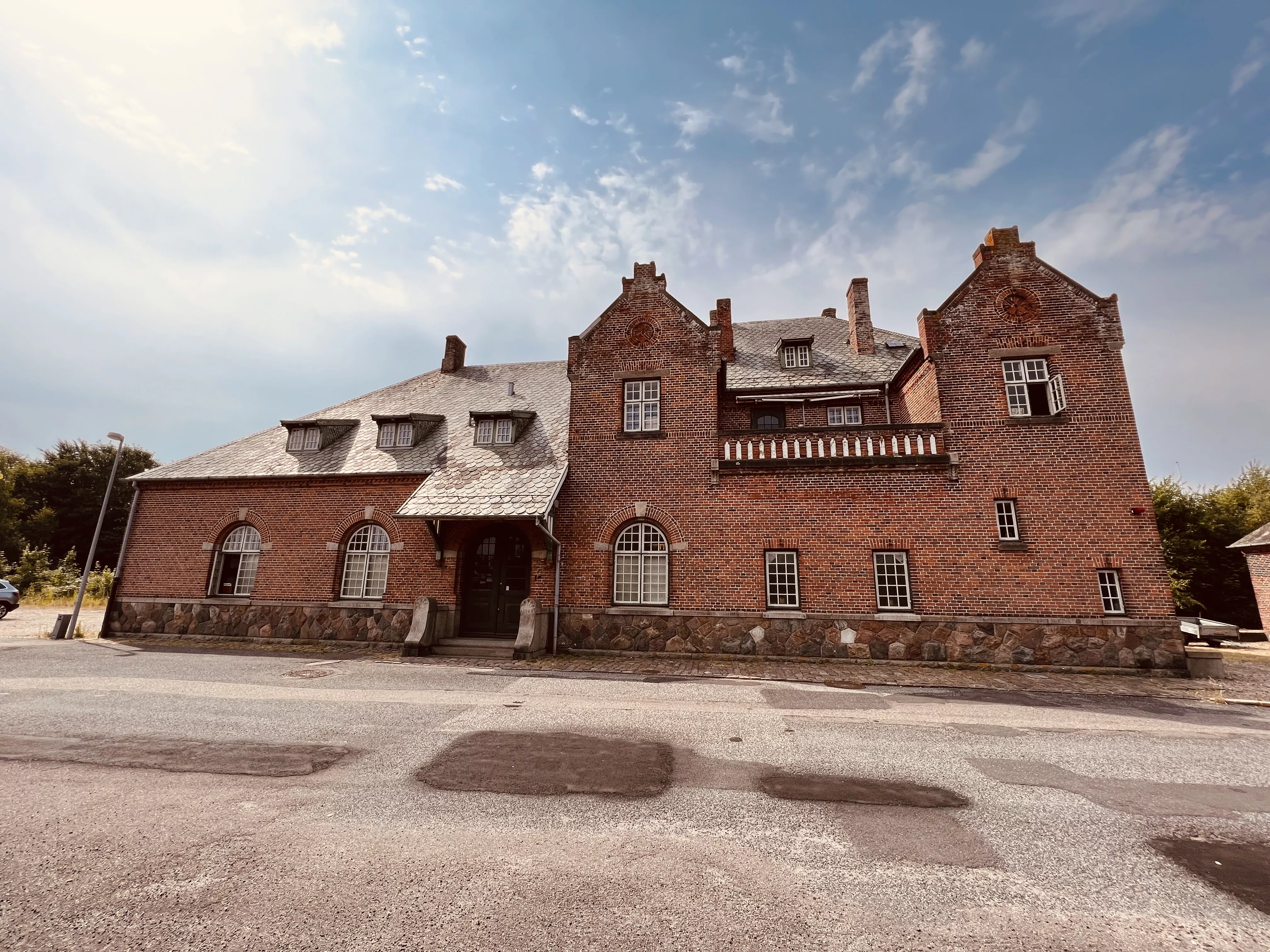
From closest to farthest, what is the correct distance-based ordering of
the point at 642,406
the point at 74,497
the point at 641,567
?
the point at 641,567 → the point at 642,406 → the point at 74,497

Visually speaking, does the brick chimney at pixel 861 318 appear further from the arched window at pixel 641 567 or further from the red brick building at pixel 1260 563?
the red brick building at pixel 1260 563

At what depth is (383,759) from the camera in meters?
5.84

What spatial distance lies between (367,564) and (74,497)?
44.6 metres

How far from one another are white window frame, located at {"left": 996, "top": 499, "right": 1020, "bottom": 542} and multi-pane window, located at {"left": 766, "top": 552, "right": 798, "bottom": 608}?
517 centimetres

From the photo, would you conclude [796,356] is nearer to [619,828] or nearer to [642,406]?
[642,406]

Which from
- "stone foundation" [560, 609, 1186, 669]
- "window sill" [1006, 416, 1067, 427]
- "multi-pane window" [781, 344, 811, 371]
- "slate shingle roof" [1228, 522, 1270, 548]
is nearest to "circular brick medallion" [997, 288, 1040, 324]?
"window sill" [1006, 416, 1067, 427]

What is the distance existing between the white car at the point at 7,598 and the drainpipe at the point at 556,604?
2510 cm

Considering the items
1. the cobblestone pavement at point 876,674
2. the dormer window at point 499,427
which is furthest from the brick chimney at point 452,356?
the cobblestone pavement at point 876,674

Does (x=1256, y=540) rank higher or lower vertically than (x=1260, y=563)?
higher

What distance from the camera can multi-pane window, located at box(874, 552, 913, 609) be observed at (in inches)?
540

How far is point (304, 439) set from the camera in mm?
19047

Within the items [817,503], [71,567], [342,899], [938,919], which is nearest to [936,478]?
[817,503]

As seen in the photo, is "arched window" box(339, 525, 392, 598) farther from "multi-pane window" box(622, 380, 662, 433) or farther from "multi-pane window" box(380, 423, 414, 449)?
"multi-pane window" box(622, 380, 662, 433)

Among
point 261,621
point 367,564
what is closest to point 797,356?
point 367,564
